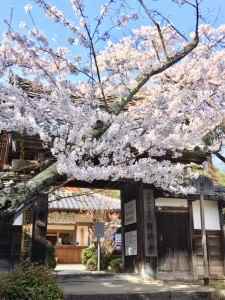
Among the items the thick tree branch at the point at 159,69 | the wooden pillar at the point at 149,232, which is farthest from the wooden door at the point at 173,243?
the thick tree branch at the point at 159,69

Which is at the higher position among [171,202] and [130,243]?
[171,202]

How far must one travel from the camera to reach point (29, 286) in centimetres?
629

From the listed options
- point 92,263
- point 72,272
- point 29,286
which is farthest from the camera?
point 92,263

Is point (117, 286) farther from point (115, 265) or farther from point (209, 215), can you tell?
point (115, 265)

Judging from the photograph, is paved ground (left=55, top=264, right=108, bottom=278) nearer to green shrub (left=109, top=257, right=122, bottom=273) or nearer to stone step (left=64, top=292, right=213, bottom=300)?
green shrub (left=109, top=257, right=122, bottom=273)

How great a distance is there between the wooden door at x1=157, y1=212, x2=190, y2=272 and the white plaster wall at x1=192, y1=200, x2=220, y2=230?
0.47 metres

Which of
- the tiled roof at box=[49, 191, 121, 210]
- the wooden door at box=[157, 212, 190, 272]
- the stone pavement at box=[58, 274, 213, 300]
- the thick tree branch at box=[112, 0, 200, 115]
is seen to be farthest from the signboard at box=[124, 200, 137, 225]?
the tiled roof at box=[49, 191, 121, 210]

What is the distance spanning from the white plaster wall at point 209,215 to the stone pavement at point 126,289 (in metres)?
2.13

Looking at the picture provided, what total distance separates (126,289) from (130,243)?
3.02m

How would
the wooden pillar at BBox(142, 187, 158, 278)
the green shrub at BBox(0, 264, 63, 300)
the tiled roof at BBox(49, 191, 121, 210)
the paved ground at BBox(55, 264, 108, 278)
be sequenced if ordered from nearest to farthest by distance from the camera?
1. the green shrub at BBox(0, 264, 63, 300)
2. the wooden pillar at BBox(142, 187, 158, 278)
3. the paved ground at BBox(55, 264, 108, 278)
4. the tiled roof at BBox(49, 191, 121, 210)

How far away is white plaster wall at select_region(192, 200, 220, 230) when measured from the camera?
37.8 ft

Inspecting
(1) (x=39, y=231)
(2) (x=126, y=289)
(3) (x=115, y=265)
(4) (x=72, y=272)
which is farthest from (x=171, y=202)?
(4) (x=72, y=272)

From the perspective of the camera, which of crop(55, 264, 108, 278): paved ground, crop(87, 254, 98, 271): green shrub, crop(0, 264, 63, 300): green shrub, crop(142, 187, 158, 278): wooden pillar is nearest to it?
crop(0, 264, 63, 300): green shrub

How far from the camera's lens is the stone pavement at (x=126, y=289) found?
793 centimetres
